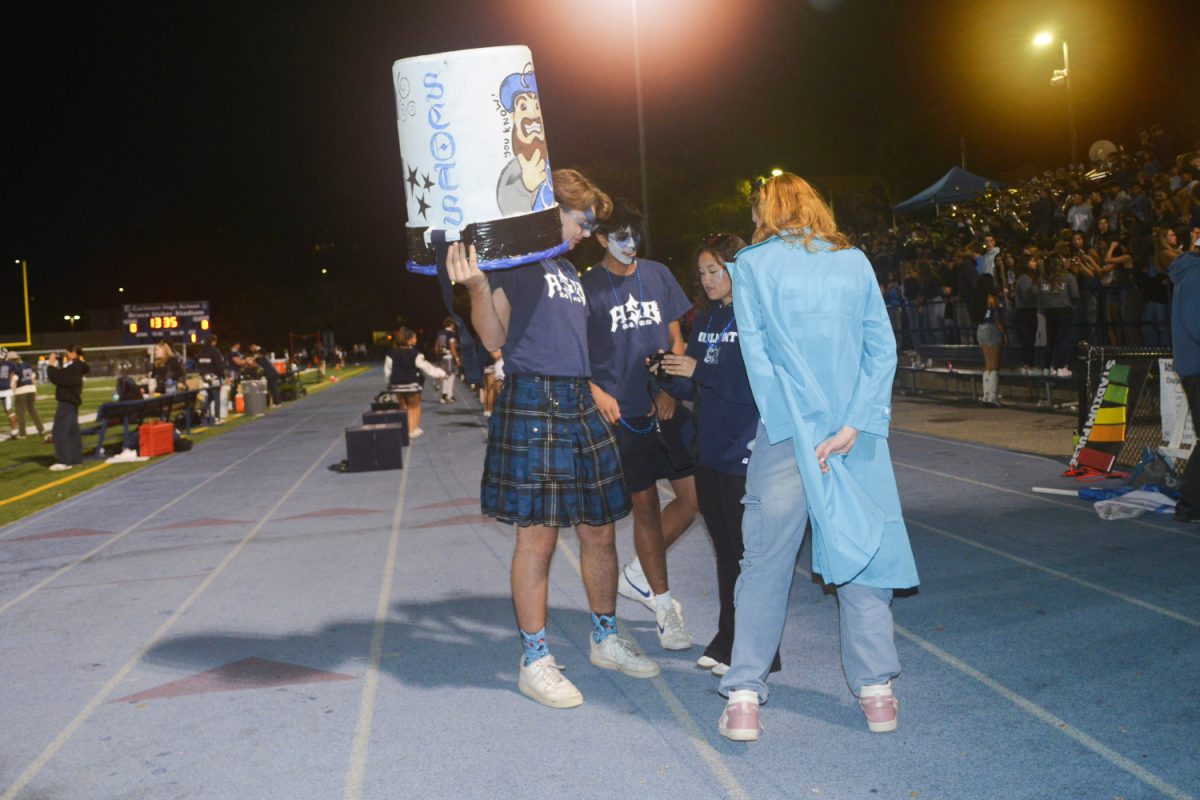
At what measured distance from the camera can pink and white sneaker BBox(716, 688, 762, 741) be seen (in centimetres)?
407

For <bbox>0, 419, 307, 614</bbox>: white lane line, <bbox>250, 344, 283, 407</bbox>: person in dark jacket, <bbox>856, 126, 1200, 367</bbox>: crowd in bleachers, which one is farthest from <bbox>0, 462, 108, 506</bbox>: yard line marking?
<bbox>250, 344, 283, 407</bbox>: person in dark jacket

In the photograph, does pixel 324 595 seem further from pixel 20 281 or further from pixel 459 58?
pixel 20 281

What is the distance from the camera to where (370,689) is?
5.02 meters

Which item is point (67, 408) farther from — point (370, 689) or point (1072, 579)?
point (1072, 579)

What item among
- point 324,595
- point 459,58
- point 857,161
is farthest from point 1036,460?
point 857,161

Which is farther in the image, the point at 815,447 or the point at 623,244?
the point at 623,244

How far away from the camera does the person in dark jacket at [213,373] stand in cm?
2634

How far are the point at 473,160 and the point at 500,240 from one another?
0.27m

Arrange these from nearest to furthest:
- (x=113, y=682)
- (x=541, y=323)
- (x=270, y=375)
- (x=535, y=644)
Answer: (x=541, y=323), (x=535, y=644), (x=113, y=682), (x=270, y=375)

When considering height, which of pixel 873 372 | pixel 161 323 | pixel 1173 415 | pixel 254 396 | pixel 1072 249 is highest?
pixel 161 323

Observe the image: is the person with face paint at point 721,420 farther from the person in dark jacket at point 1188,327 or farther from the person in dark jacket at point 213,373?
the person in dark jacket at point 213,373

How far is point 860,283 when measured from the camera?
409cm

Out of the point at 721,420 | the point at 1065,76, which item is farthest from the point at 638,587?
the point at 1065,76

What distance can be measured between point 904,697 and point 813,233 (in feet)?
6.16
